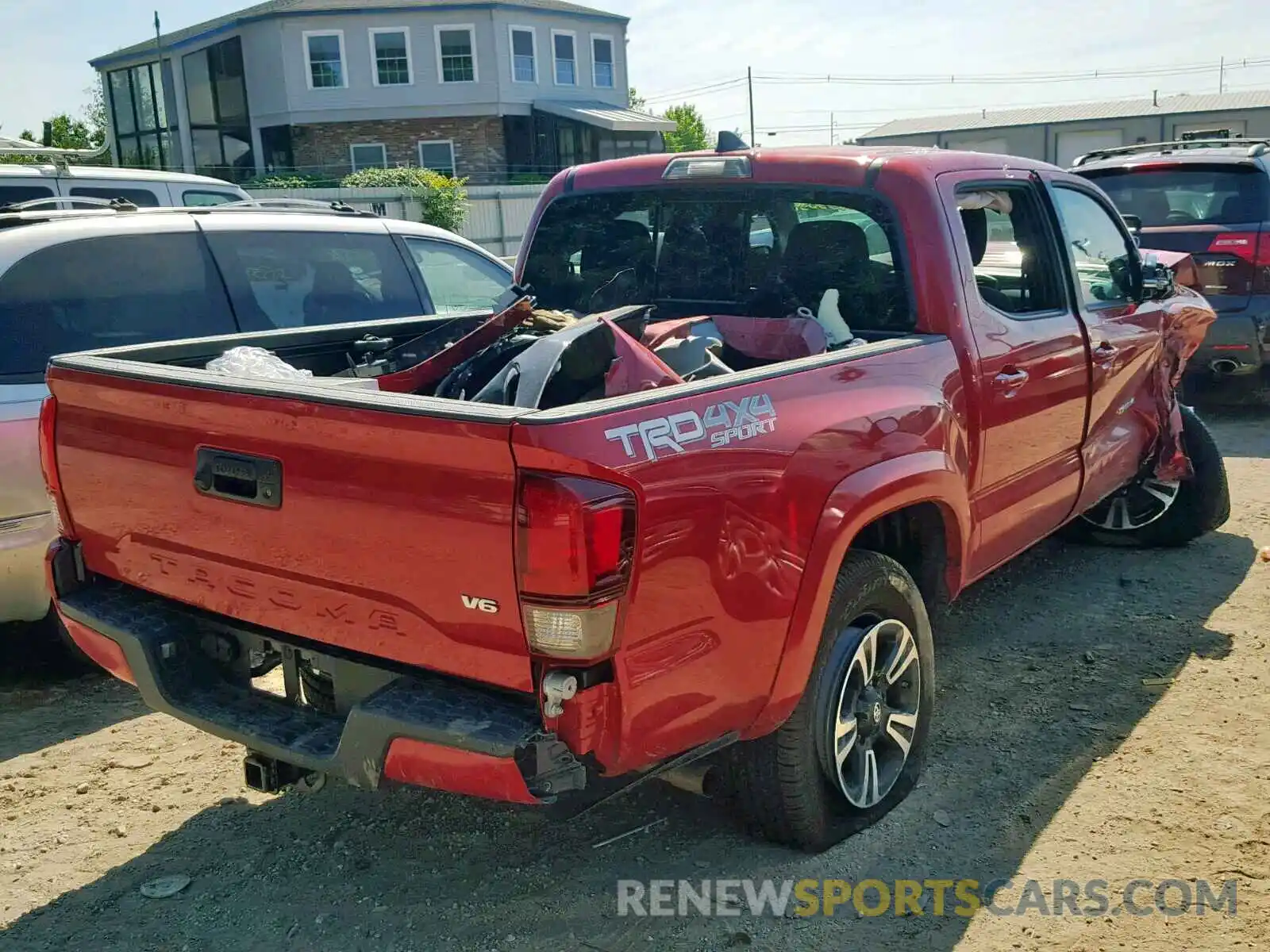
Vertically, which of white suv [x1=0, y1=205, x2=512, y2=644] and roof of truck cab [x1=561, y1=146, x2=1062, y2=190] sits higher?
roof of truck cab [x1=561, y1=146, x2=1062, y2=190]

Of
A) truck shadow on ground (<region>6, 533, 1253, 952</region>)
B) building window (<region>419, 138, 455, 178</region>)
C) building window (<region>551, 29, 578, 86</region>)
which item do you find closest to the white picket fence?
building window (<region>419, 138, 455, 178</region>)

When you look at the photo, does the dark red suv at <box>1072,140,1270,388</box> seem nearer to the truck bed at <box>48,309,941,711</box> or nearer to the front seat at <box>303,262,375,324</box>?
the front seat at <box>303,262,375,324</box>

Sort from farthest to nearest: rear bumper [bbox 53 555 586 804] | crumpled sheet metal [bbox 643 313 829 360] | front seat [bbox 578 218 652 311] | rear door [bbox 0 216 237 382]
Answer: rear door [bbox 0 216 237 382] < front seat [bbox 578 218 652 311] < crumpled sheet metal [bbox 643 313 829 360] < rear bumper [bbox 53 555 586 804]

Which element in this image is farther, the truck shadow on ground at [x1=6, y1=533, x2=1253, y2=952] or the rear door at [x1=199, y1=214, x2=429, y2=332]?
the rear door at [x1=199, y1=214, x2=429, y2=332]

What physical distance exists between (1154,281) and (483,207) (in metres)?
20.6

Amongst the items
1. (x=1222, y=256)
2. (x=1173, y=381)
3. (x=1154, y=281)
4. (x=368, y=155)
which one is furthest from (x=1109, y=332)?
(x=368, y=155)

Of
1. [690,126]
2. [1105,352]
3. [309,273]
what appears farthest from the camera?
[690,126]

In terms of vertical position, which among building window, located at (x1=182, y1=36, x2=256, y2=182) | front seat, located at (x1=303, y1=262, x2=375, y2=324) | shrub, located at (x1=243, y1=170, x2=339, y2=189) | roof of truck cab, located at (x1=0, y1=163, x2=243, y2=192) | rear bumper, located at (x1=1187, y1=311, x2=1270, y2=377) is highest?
building window, located at (x1=182, y1=36, x2=256, y2=182)

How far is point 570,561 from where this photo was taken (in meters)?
2.34

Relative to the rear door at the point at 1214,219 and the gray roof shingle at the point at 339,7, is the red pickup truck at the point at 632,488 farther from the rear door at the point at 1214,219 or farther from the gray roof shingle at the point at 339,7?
the gray roof shingle at the point at 339,7

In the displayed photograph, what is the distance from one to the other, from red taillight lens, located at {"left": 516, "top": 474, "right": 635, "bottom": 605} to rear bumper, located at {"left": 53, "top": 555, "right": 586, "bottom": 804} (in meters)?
0.32

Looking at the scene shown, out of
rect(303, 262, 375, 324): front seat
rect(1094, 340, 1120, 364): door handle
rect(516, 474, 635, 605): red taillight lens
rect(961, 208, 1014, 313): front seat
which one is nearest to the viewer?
rect(516, 474, 635, 605): red taillight lens

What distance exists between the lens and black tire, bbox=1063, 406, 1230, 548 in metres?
5.85

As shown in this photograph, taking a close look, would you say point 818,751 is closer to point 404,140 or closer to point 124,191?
point 124,191
